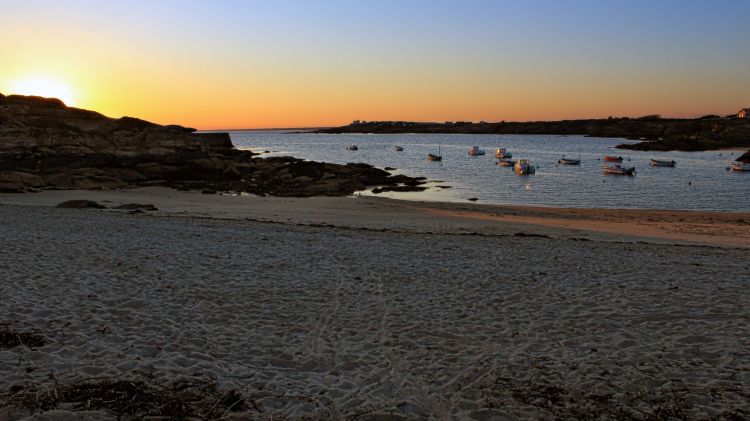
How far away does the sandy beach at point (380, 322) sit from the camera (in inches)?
272

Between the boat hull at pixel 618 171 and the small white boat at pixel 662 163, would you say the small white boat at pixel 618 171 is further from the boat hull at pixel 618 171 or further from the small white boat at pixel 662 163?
the small white boat at pixel 662 163

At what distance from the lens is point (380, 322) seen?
1005cm

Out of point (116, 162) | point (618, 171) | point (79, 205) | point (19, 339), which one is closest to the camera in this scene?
point (19, 339)

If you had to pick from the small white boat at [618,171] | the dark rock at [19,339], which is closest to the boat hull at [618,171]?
the small white boat at [618,171]

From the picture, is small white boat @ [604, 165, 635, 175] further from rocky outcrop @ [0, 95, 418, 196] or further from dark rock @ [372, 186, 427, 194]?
dark rock @ [372, 186, 427, 194]

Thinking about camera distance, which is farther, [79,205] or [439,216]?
[439,216]

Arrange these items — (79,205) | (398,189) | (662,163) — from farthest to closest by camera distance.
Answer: (662,163) < (398,189) < (79,205)

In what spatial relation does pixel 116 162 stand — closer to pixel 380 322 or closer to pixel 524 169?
pixel 380 322

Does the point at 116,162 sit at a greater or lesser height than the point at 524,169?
greater

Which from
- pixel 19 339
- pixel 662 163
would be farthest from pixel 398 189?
pixel 662 163

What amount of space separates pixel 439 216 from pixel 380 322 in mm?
20487

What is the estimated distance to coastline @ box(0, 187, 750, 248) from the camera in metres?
Result: 24.3

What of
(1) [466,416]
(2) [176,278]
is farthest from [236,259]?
(1) [466,416]

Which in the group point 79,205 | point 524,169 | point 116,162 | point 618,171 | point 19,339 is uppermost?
point 116,162
